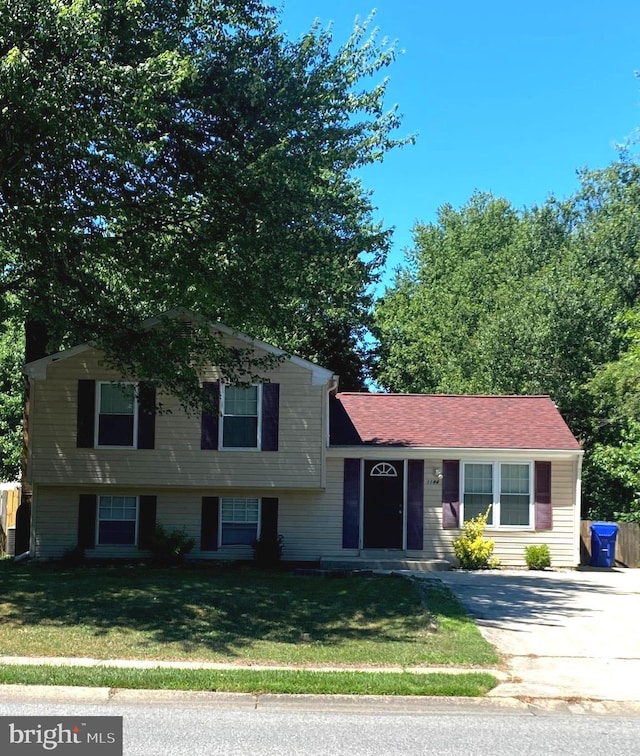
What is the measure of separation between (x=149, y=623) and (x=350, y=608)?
3.11 m

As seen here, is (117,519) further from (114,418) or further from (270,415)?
(270,415)

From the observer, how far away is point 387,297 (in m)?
38.8

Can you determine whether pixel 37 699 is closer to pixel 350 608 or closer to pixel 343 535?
pixel 350 608

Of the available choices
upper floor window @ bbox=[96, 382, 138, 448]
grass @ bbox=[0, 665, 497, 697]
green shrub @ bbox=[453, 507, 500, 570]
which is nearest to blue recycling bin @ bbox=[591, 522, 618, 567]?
green shrub @ bbox=[453, 507, 500, 570]

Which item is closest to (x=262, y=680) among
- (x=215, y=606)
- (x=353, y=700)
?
(x=353, y=700)

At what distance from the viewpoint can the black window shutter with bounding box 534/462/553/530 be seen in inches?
730

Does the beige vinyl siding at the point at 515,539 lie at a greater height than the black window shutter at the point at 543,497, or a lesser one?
lesser

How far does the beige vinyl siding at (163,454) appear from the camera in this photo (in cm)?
1792

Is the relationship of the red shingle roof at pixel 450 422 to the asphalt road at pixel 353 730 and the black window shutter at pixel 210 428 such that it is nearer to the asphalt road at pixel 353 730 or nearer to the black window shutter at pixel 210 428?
the black window shutter at pixel 210 428

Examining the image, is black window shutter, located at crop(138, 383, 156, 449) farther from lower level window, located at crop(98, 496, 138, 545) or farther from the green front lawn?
the green front lawn

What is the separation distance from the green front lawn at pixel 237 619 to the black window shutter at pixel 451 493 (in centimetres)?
389

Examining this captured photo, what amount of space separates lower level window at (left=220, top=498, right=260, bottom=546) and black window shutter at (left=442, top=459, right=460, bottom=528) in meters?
4.50

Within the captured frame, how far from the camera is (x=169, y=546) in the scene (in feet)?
58.1

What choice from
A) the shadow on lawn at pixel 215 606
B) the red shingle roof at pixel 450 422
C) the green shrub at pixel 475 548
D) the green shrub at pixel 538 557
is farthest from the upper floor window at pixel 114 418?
the green shrub at pixel 538 557
